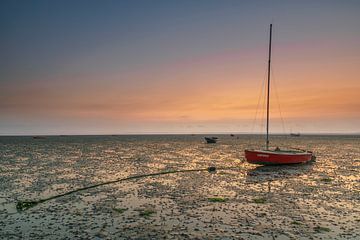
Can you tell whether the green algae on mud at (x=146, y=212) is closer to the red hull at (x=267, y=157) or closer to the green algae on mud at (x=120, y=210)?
the green algae on mud at (x=120, y=210)

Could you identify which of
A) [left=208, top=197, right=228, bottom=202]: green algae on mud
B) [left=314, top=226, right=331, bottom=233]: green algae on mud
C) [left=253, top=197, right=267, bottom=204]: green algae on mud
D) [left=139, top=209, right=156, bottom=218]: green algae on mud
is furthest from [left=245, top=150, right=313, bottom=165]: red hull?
[left=314, top=226, right=331, bottom=233]: green algae on mud

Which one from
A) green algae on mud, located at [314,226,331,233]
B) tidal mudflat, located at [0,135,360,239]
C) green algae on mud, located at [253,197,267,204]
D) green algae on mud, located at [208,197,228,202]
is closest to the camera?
tidal mudflat, located at [0,135,360,239]

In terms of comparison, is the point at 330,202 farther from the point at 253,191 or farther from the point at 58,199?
the point at 58,199

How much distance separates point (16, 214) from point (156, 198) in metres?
9.13

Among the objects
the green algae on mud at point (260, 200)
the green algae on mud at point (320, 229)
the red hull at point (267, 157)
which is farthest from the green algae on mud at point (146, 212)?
the red hull at point (267, 157)

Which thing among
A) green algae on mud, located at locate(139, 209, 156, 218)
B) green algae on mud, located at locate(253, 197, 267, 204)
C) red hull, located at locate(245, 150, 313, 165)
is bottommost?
green algae on mud, located at locate(139, 209, 156, 218)

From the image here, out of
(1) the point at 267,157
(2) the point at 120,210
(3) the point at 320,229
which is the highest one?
(1) the point at 267,157

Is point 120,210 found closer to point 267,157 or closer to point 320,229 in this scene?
point 320,229

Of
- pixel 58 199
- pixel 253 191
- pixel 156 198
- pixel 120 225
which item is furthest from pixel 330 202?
pixel 58 199

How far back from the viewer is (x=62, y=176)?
33312 mm

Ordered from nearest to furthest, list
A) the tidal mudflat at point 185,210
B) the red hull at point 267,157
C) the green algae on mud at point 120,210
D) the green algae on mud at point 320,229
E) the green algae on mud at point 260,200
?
1. the tidal mudflat at point 185,210
2. the green algae on mud at point 320,229
3. the green algae on mud at point 120,210
4. the green algae on mud at point 260,200
5. the red hull at point 267,157

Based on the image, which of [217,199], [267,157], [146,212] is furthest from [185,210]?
[267,157]

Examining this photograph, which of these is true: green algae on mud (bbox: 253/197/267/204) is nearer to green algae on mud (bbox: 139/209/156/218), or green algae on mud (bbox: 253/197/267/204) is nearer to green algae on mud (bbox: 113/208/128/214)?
green algae on mud (bbox: 139/209/156/218)

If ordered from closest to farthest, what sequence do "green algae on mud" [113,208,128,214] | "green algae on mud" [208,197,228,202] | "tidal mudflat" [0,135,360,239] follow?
"tidal mudflat" [0,135,360,239]
"green algae on mud" [113,208,128,214]
"green algae on mud" [208,197,228,202]
